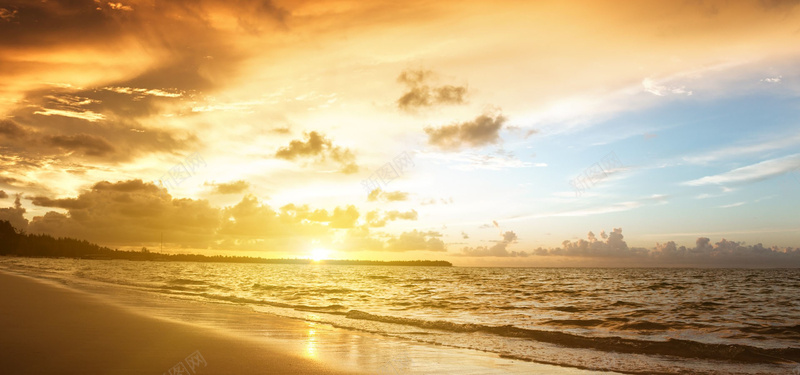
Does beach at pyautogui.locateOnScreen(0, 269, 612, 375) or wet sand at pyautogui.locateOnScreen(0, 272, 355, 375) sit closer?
wet sand at pyautogui.locateOnScreen(0, 272, 355, 375)

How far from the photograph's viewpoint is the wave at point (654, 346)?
1516 cm

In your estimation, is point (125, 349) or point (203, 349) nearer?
point (125, 349)

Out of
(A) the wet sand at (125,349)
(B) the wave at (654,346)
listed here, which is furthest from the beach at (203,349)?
(B) the wave at (654,346)

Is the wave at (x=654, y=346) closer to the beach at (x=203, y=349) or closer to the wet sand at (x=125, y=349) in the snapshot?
the beach at (x=203, y=349)

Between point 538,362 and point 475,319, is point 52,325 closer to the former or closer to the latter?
point 538,362

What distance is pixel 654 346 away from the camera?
16.7 m

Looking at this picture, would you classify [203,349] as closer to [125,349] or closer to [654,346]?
[125,349]

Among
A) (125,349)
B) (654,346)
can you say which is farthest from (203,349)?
(654,346)

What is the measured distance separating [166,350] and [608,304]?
29005mm

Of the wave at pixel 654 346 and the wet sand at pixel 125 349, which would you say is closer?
the wet sand at pixel 125 349

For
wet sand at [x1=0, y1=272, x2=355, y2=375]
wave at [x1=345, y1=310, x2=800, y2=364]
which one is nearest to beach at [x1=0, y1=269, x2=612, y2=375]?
wet sand at [x1=0, y1=272, x2=355, y2=375]

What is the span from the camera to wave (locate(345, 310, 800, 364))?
1516cm

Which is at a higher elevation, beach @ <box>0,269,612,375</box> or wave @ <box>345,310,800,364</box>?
beach @ <box>0,269,612,375</box>

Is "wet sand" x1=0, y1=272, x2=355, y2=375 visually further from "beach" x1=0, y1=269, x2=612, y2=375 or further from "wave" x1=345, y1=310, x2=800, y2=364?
"wave" x1=345, y1=310, x2=800, y2=364
